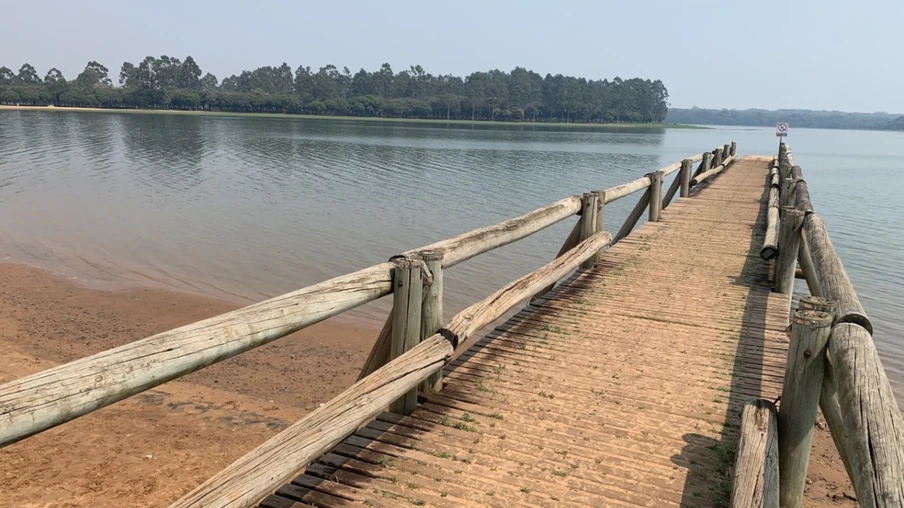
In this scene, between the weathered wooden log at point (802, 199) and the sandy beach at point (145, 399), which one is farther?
the weathered wooden log at point (802, 199)

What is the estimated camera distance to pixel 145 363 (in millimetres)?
2314

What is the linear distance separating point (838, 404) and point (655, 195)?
971cm

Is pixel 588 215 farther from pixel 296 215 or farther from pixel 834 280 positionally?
pixel 296 215

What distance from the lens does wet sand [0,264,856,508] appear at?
5844 millimetres

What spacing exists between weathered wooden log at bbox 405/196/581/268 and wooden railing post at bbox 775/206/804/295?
7.56ft

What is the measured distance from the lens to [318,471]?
3.55m

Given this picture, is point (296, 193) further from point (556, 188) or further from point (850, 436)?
point (850, 436)

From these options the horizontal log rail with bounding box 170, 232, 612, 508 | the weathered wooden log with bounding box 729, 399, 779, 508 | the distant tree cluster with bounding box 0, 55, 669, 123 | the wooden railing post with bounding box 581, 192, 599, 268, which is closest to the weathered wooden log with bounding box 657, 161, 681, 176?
the wooden railing post with bounding box 581, 192, 599, 268

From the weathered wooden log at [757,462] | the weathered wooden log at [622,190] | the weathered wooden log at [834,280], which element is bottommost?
the weathered wooden log at [757,462]

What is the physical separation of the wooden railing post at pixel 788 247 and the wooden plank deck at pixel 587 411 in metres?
0.20

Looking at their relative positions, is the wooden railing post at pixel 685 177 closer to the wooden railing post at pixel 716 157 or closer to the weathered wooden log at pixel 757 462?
the wooden railing post at pixel 716 157

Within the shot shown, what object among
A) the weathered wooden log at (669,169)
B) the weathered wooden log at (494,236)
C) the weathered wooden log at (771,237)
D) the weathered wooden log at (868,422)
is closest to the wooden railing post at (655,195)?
the weathered wooden log at (669,169)

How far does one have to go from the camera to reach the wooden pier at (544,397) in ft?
7.85

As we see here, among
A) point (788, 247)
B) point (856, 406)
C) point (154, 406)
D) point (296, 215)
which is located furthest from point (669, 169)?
point (296, 215)
